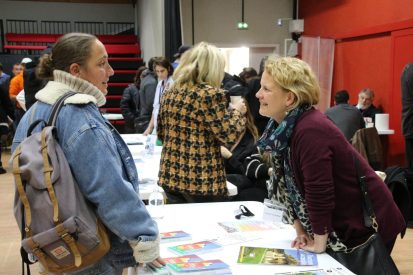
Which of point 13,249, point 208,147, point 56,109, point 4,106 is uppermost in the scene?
point 56,109

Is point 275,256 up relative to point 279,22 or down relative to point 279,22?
down

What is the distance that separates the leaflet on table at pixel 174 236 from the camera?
1.92m

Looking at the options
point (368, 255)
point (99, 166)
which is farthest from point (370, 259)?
point (99, 166)

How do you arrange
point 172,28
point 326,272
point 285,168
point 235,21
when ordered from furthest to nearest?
point 235,21, point 172,28, point 285,168, point 326,272

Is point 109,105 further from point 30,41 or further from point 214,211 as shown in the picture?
point 214,211

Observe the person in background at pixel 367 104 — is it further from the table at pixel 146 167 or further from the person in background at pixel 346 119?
the table at pixel 146 167

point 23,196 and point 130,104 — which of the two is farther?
point 130,104

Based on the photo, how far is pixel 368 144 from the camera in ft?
15.9

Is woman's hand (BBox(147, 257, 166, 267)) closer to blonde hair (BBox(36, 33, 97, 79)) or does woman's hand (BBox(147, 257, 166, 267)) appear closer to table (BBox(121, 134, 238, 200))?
blonde hair (BBox(36, 33, 97, 79))

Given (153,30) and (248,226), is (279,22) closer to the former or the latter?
(153,30)

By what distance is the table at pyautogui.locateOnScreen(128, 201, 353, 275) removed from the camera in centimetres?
165

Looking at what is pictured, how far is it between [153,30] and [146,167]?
22.8 ft

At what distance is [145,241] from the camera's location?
1483 mm

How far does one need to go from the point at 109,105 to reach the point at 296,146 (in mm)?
10397
